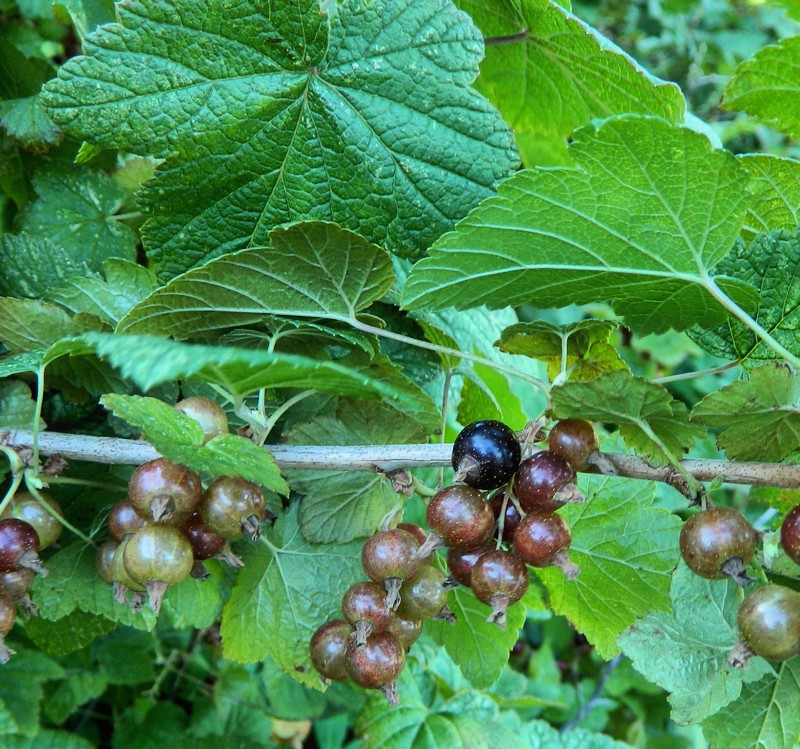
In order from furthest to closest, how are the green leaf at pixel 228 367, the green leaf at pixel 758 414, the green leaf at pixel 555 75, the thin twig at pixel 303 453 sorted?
the green leaf at pixel 555 75 → the thin twig at pixel 303 453 → the green leaf at pixel 758 414 → the green leaf at pixel 228 367

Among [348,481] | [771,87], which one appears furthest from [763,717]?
[771,87]

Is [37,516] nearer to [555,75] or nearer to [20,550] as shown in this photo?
[20,550]

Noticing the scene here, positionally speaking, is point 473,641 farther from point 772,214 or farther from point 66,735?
point 66,735

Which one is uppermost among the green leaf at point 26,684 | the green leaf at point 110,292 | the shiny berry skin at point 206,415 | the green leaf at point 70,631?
the green leaf at point 110,292

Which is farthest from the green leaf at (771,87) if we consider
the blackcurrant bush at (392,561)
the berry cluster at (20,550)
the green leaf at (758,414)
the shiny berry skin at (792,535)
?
the berry cluster at (20,550)

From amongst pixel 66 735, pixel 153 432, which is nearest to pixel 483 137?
pixel 153 432

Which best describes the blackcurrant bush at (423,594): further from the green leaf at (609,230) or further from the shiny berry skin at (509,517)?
the green leaf at (609,230)

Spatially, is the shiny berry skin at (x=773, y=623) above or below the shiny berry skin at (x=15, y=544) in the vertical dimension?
below
